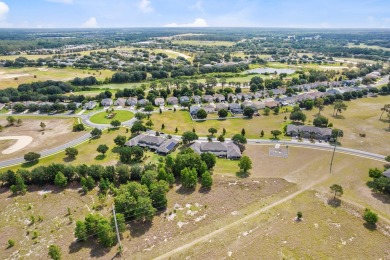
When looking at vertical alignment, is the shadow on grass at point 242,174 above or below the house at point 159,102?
below

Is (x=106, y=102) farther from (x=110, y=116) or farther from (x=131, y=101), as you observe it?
(x=110, y=116)

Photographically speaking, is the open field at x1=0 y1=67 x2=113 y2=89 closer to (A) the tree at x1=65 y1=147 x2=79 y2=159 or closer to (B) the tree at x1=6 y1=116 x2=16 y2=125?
(B) the tree at x1=6 y1=116 x2=16 y2=125

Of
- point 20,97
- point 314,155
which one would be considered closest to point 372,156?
point 314,155

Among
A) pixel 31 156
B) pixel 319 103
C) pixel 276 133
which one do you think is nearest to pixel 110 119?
pixel 31 156

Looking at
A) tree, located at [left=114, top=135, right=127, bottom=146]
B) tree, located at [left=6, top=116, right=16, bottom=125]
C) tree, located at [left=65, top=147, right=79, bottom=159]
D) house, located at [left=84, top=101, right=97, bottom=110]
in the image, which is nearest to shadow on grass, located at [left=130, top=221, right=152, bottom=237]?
tree, located at [left=114, top=135, right=127, bottom=146]

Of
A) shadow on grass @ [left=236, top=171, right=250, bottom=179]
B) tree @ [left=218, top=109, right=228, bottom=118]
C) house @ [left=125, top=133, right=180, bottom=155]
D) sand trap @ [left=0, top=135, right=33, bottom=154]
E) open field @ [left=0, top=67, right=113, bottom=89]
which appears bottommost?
shadow on grass @ [left=236, top=171, right=250, bottom=179]

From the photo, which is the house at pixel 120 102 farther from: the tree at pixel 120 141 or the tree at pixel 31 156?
the tree at pixel 31 156

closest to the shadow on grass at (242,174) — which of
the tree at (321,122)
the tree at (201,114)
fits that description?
the tree at (201,114)
